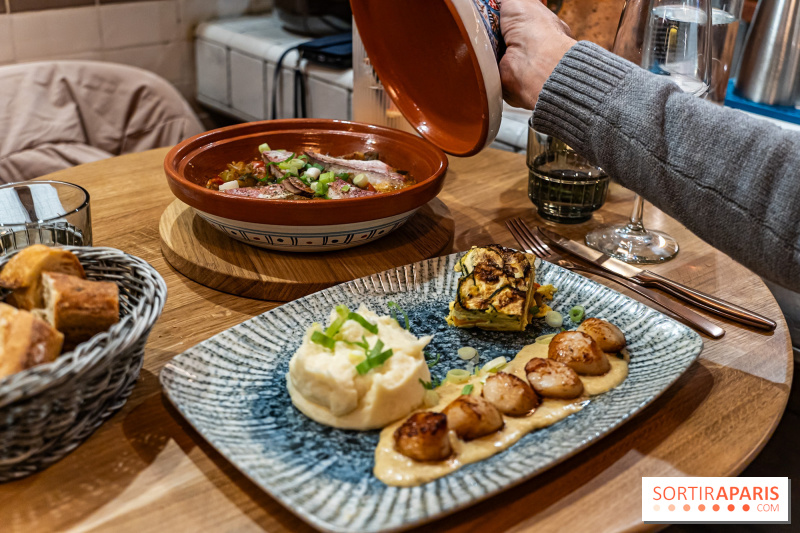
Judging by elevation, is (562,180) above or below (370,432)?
above

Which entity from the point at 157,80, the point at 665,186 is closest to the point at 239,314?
the point at 665,186

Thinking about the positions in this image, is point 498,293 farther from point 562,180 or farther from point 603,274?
point 562,180

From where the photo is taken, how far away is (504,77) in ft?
4.22

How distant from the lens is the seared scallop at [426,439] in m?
0.80

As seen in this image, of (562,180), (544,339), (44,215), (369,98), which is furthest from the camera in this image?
(369,98)

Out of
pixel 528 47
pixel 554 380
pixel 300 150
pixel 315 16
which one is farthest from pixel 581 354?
pixel 315 16

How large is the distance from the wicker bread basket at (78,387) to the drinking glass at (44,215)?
0.22 m

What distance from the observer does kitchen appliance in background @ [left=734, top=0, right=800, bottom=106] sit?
2.07m

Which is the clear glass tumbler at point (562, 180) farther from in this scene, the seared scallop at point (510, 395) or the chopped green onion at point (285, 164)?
the seared scallop at point (510, 395)

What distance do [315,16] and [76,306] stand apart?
2.60 m

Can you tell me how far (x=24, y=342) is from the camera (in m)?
0.76

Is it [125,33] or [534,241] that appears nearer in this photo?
[534,241]

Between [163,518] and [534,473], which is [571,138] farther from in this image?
[163,518]

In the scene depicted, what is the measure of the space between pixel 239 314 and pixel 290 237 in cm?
18
